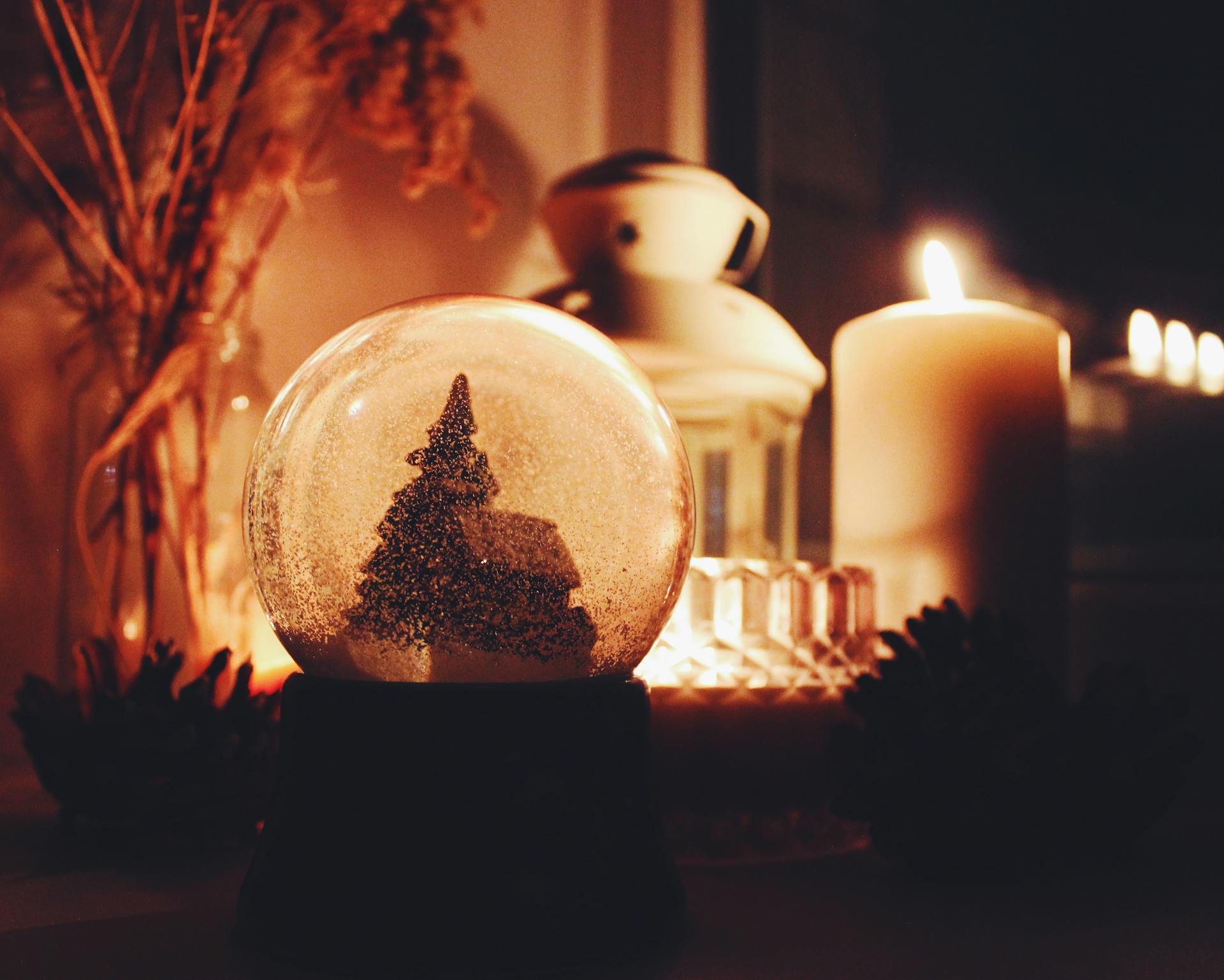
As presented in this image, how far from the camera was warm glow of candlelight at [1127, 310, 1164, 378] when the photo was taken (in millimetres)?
810

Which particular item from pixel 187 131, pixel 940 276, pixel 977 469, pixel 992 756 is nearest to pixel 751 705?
pixel 992 756

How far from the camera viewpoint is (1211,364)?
771mm

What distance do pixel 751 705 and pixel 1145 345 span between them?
523mm

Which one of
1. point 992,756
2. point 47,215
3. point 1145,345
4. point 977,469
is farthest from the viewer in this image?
point 1145,345

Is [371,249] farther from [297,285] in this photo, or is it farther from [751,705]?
[751,705]

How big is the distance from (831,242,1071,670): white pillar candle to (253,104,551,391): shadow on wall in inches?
15.6

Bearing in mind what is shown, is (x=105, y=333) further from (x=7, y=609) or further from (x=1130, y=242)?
(x=1130, y=242)

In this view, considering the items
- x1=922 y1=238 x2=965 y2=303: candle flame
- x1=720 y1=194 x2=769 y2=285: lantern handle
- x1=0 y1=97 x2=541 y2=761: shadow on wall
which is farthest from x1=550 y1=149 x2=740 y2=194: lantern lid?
x1=0 y1=97 x2=541 y2=761: shadow on wall

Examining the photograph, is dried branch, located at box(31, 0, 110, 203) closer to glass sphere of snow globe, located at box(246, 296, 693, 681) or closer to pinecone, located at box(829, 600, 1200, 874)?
glass sphere of snow globe, located at box(246, 296, 693, 681)

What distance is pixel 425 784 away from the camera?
343 millimetres

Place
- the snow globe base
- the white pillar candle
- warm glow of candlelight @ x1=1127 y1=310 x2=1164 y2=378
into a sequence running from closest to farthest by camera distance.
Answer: the snow globe base, the white pillar candle, warm glow of candlelight @ x1=1127 y1=310 x2=1164 y2=378

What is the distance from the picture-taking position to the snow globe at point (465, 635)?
1.11ft

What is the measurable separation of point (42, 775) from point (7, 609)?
0.22m

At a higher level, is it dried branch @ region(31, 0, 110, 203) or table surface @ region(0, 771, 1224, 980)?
dried branch @ region(31, 0, 110, 203)
